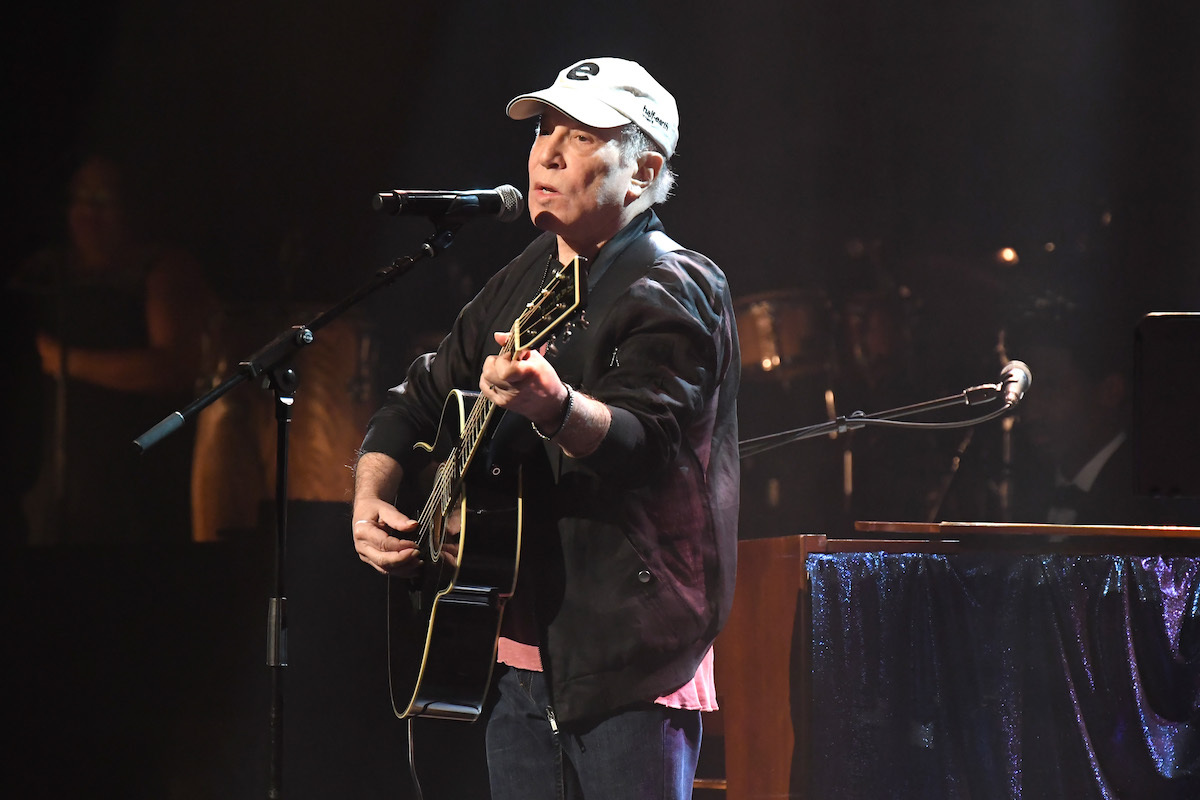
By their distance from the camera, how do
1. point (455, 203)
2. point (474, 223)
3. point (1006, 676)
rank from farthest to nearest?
1. point (474, 223)
2. point (1006, 676)
3. point (455, 203)

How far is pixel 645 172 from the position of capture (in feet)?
6.81

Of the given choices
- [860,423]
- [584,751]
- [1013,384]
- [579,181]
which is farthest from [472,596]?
[1013,384]

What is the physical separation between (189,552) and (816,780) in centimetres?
244

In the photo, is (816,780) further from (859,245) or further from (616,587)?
(859,245)

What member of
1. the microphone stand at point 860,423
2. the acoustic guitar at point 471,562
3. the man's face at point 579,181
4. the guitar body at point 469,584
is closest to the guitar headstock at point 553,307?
the acoustic guitar at point 471,562

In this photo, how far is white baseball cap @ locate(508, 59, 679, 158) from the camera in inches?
78.0

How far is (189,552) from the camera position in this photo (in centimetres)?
411

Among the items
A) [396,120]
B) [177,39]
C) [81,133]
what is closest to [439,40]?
[396,120]

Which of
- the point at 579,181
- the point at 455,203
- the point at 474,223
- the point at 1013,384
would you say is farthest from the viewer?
the point at 474,223

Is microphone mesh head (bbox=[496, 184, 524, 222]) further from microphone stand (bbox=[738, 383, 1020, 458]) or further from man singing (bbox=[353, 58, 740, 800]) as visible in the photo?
microphone stand (bbox=[738, 383, 1020, 458])

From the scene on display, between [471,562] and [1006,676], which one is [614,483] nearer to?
→ [471,562]

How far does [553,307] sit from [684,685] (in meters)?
0.62

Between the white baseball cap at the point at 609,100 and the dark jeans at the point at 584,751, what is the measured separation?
37.1 inches

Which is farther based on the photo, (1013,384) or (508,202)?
(1013,384)
